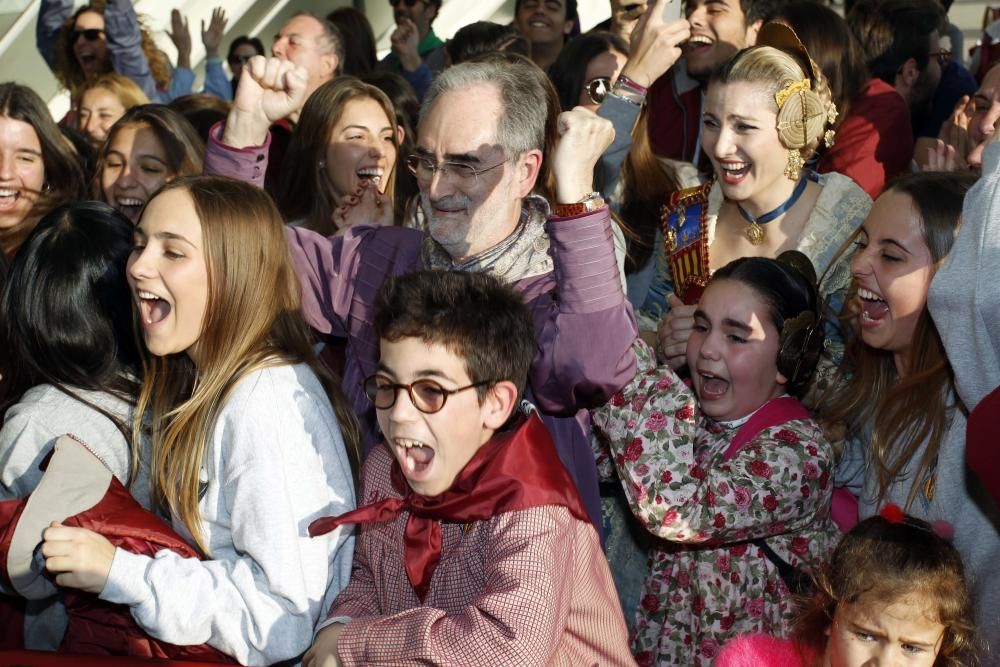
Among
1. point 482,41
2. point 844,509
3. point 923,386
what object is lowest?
point 844,509

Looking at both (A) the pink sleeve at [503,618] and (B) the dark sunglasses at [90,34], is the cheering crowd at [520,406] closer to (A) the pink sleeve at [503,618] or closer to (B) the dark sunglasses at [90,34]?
(A) the pink sleeve at [503,618]

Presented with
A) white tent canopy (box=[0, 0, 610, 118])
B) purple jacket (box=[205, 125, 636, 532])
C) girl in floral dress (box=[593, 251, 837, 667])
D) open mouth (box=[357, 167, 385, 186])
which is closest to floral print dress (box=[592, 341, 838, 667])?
girl in floral dress (box=[593, 251, 837, 667])

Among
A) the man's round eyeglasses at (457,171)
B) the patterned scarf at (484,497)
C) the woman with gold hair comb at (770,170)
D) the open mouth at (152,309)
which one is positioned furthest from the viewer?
the woman with gold hair comb at (770,170)

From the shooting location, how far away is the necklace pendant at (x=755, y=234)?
11.3ft

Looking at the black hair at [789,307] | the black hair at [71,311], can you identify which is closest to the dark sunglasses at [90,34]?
the black hair at [71,311]

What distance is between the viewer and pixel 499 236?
2805 millimetres

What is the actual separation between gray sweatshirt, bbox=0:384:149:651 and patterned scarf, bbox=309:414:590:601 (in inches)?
25.4

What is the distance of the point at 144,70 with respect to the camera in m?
6.60

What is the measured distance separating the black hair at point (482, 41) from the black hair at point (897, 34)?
5.24ft

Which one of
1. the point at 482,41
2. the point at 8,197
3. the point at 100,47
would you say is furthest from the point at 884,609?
the point at 100,47

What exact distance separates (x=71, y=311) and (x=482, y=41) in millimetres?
2835

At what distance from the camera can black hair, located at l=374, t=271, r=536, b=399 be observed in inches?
91.4

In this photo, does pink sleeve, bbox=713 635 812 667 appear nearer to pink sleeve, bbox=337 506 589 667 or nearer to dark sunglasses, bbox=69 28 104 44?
pink sleeve, bbox=337 506 589 667

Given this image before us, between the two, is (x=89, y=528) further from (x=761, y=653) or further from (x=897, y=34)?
(x=897, y=34)
